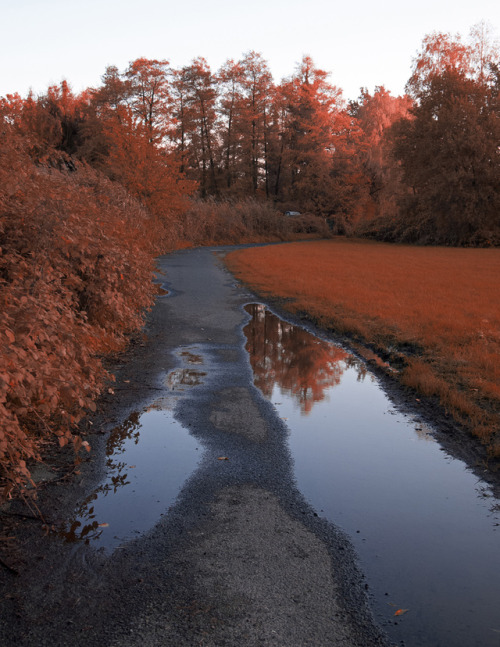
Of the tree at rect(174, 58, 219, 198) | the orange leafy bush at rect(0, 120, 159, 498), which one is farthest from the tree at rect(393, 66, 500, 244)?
the orange leafy bush at rect(0, 120, 159, 498)

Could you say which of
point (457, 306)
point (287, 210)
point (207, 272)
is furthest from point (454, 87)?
point (457, 306)

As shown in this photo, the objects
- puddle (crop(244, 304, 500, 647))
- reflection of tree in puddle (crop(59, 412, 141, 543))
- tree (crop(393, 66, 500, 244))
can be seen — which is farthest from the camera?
tree (crop(393, 66, 500, 244))

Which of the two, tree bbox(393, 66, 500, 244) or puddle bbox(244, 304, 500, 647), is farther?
tree bbox(393, 66, 500, 244)

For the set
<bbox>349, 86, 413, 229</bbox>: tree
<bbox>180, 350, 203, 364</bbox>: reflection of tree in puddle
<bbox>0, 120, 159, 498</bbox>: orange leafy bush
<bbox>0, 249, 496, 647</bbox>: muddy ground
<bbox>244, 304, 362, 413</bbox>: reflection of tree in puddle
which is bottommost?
<bbox>244, 304, 362, 413</bbox>: reflection of tree in puddle

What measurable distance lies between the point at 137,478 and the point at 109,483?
26cm

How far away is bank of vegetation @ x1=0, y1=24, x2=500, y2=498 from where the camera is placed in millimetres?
5352

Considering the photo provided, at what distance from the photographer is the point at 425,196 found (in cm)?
4356

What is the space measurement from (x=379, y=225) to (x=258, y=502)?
167ft

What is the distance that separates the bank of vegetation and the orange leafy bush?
0.03 metres

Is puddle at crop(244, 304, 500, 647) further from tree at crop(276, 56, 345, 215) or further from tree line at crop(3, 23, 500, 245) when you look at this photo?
tree at crop(276, 56, 345, 215)

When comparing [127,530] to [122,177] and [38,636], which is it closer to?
[38,636]

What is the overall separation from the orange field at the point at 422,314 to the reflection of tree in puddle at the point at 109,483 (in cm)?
384

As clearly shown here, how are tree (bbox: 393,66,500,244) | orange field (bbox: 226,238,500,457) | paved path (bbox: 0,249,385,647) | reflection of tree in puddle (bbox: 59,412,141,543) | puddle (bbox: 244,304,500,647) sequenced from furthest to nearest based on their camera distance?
tree (bbox: 393,66,500,244) → orange field (bbox: 226,238,500,457) → reflection of tree in puddle (bbox: 59,412,141,543) → puddle (bbox: 244,304,500,647) → paved path (bbox: 0,249,385,647)

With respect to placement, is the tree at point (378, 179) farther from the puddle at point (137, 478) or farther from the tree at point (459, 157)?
the puddle at point (137, 478)
